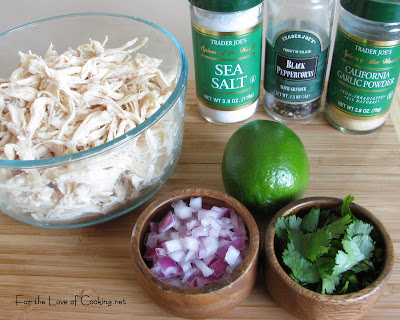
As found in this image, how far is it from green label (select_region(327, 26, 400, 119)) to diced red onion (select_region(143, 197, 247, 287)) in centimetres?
40

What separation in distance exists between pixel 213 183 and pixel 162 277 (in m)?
0.29

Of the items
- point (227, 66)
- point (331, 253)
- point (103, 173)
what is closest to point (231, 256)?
point (331, 253)

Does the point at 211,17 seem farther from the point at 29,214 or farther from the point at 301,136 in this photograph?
the point at 29,214

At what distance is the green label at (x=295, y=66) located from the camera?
0.93 meters

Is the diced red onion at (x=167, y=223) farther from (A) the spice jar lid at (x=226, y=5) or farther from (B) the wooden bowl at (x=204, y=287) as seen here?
(A) the spice jar lid at (x=226, y=5)

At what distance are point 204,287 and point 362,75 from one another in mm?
553

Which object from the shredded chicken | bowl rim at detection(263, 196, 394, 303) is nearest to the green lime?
bowl rim at detection(263, 196, 394, 303)

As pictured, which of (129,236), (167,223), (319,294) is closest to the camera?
(319,294)

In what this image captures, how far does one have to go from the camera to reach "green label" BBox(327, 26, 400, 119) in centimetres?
88

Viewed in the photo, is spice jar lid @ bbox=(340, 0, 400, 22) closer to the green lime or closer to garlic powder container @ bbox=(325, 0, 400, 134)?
garlic powder container @ bbox=(325, 0, 400, 134)

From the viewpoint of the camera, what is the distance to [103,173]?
78 cm

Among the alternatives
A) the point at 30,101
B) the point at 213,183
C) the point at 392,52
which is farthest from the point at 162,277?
the point at 392,52

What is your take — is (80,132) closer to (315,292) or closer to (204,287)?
(204,287)

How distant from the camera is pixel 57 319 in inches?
30.0
